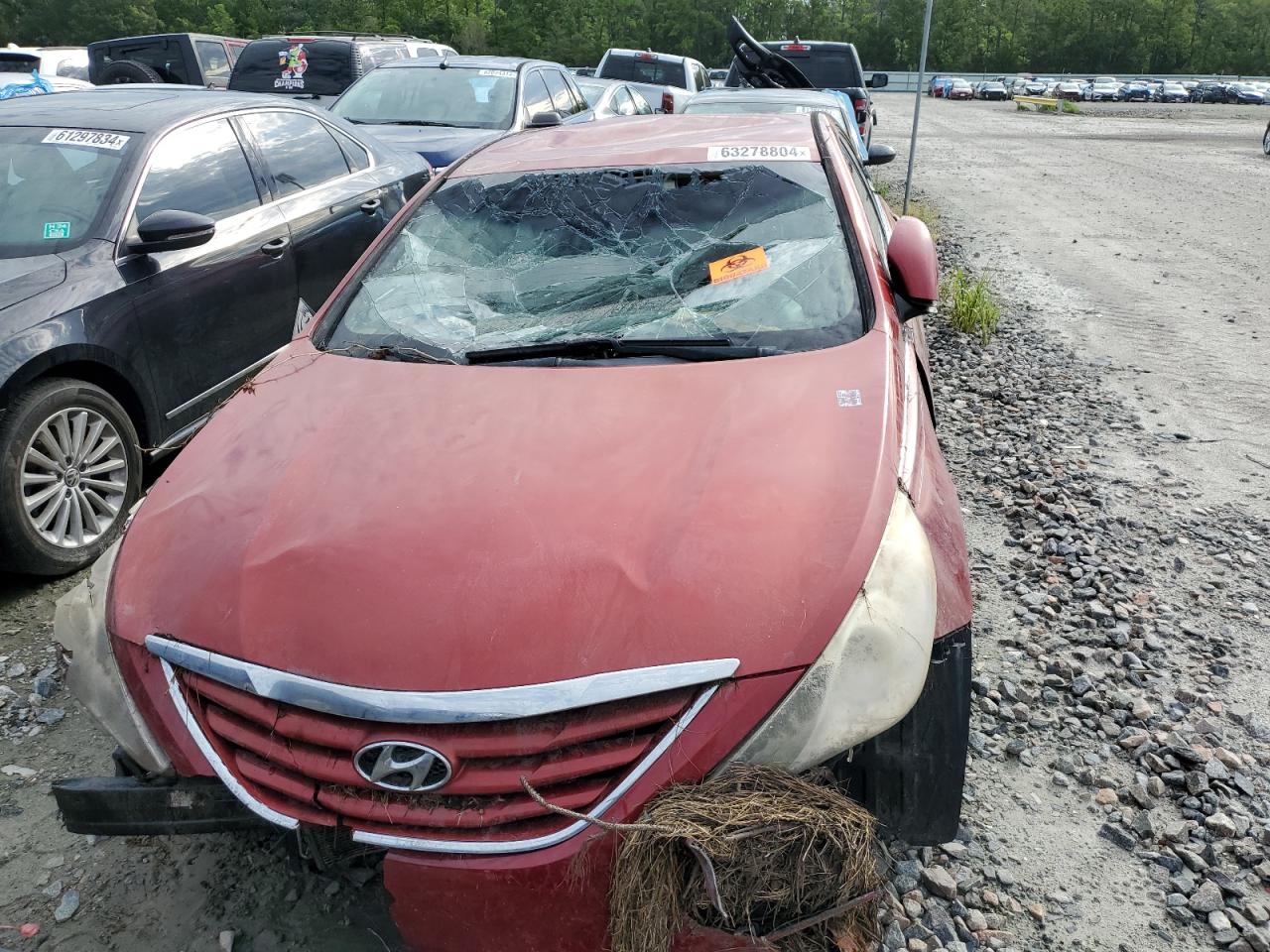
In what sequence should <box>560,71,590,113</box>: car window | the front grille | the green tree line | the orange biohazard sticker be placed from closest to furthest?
the front grille
the orange biohazard sticker
<box>560,71,590,113</box>: car window
the green tree line

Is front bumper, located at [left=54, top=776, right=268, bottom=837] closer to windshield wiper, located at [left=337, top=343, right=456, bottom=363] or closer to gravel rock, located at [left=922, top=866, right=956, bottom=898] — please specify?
windshield wiper, located at [left=337, top=343, right=456, bottom=363]

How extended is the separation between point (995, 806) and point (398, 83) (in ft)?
26.6

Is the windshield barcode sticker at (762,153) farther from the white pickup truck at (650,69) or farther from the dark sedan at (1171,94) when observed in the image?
the dark sedan at (1171,94)

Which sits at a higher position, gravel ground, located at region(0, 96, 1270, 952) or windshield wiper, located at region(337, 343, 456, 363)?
windshield wiper, located at region(337, 343, 456, 363)

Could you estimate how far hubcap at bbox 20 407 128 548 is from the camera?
3.57 meters

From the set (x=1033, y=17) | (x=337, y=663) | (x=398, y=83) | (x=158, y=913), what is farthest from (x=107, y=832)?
(x=1033, y=17)

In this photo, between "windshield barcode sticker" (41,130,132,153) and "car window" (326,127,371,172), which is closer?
"windshield barcode sticker" (41,130,132,153)

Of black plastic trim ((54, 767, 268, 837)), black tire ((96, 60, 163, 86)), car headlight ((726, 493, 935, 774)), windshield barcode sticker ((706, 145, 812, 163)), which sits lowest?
black plastic trim ((54, 767, 268, 837))

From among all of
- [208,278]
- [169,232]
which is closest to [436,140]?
[208,278]

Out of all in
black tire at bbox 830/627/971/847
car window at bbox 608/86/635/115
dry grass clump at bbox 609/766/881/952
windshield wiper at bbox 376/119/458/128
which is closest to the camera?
dry grass clump at bbox 609/766/881/952

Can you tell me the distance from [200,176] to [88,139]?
464 millimetres

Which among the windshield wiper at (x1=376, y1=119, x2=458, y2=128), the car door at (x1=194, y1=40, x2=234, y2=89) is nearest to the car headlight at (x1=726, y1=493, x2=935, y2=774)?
the windshield wiper at (x1=376, y1=119, x2=458, y2=128)

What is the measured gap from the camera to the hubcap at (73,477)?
11.7 ft

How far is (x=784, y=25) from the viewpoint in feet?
279
